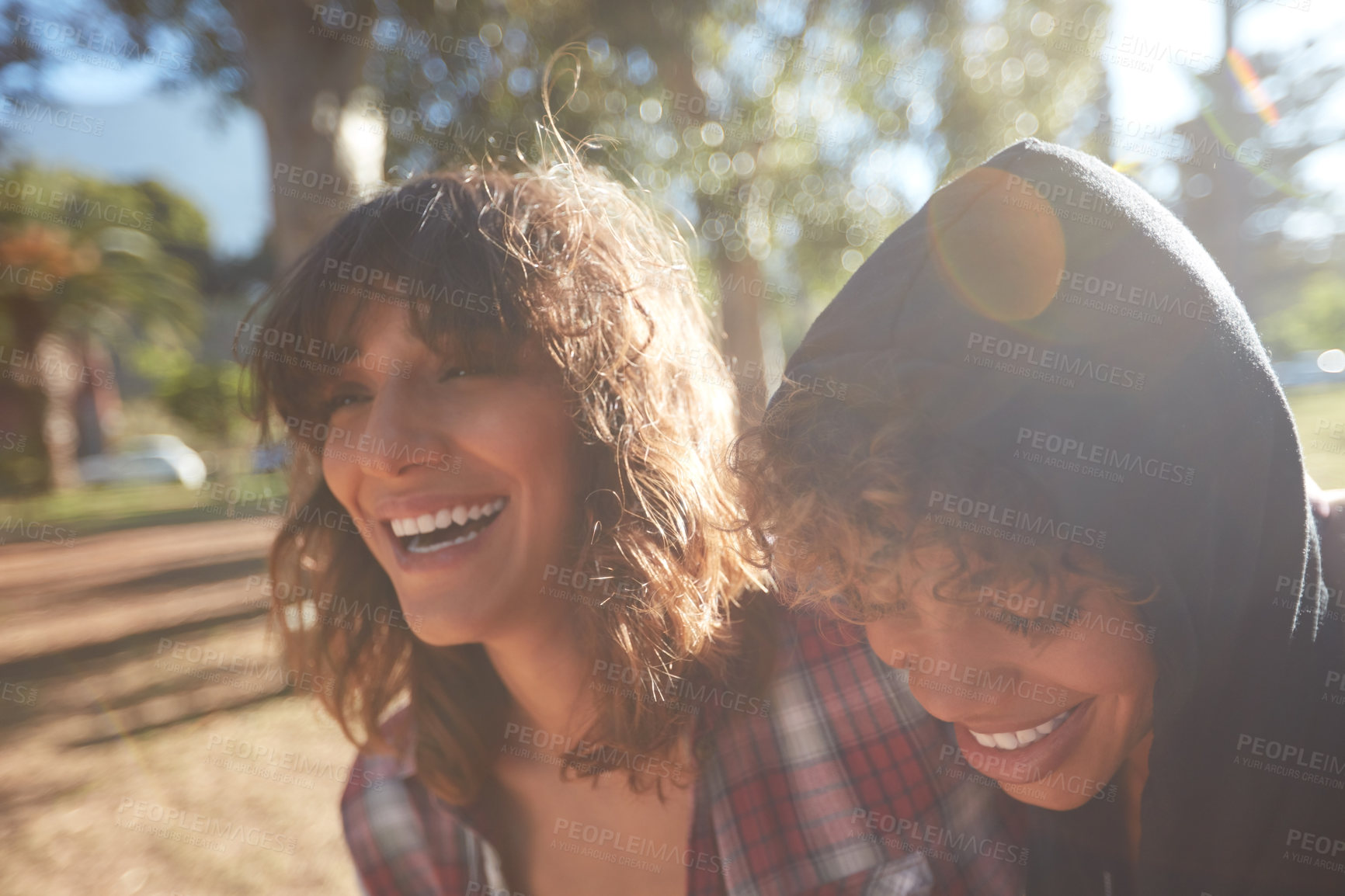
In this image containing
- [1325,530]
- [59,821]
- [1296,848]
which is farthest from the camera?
[59,821]

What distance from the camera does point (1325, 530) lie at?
1.41 meters

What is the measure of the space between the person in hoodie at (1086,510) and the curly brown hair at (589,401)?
0.53 metres

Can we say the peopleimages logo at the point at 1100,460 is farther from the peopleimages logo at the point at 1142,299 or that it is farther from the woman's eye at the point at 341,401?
the woman's eye at the point at 341,401

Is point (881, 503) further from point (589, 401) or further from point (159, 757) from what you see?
point (159, 757)

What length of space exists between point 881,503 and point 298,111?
5.23 meters

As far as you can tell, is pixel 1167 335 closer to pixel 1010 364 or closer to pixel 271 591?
pixel 1010 364

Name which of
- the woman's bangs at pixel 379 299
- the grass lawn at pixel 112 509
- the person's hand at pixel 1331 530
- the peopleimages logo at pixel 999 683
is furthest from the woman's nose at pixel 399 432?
the grass lawn at pixel 112 509

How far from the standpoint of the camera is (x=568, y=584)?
1958 mm

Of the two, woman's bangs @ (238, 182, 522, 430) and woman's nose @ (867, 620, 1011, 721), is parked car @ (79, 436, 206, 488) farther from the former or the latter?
woman's nose @ (867, 620, 1011, 721)

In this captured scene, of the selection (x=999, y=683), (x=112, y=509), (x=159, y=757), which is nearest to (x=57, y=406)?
(x=112, y=509)

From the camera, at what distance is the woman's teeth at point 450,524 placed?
1.86 m

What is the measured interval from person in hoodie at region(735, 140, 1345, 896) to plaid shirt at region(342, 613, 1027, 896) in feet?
1.26

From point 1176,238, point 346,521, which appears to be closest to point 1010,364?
point 1176,238

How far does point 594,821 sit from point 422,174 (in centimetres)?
187
